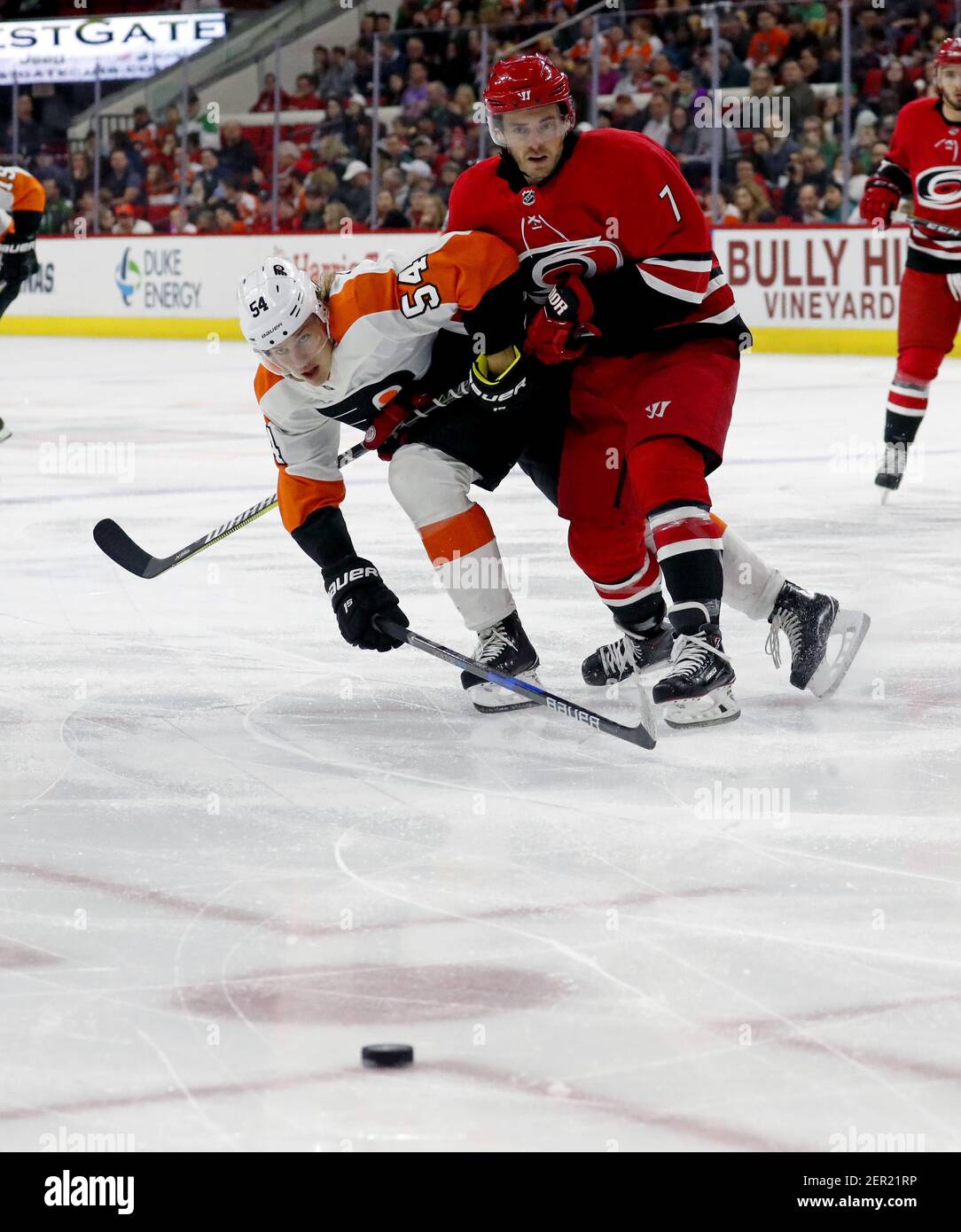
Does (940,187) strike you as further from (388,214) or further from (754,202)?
(388,214)

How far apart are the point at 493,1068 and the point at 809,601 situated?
1803mm

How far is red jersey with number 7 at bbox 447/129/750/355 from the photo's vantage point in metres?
3.31

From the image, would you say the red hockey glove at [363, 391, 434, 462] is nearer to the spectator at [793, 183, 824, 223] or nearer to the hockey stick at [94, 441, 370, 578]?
the hockey stick at [94, 441, 370, 578]

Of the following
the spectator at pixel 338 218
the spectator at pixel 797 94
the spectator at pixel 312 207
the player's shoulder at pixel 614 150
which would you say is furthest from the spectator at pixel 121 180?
the player's shoulder at pixel 614 150

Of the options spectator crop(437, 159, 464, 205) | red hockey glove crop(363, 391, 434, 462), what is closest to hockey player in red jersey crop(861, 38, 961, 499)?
red hockey glove crop(363, 391, 434, 462)

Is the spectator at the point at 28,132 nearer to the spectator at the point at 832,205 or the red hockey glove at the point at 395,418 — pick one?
the spectator at the point at 832,205

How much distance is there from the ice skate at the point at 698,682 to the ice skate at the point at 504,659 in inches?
10.9

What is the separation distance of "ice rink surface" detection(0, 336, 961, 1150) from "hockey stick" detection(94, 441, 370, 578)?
0.58 ft

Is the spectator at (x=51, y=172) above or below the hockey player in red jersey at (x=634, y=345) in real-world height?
below

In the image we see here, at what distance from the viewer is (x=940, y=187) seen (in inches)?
244

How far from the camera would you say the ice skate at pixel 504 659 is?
3389 mm

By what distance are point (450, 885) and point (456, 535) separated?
3.36 ft
